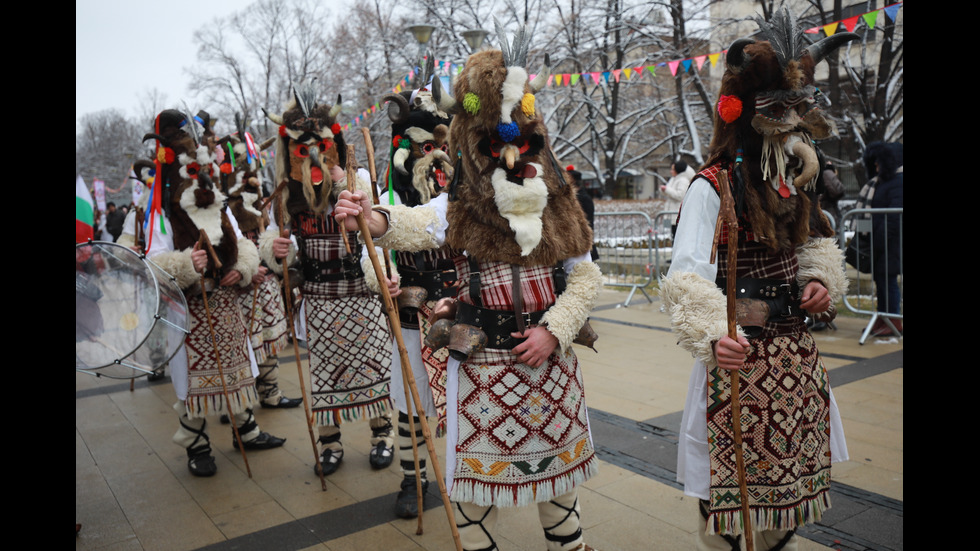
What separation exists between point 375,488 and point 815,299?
2.77 metres

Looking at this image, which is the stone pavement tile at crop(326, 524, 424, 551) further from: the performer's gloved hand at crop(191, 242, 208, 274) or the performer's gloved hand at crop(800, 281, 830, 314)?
the performer's gloved hand at crop(800, 281, 830, 314)

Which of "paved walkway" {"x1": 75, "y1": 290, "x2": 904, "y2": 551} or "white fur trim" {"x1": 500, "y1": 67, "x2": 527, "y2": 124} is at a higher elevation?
"white fur trim" {"x1": 500, "y1": 67, "x2": 527, "y2": 124}

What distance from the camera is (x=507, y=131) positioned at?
2531mm

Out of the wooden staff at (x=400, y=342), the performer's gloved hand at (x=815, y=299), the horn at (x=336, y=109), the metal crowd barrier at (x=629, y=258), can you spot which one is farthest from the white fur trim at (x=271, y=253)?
the metal crowd barrier at (x=629, y=258)

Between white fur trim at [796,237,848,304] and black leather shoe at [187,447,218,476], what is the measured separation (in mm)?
3764

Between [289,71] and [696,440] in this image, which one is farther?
[289,71]

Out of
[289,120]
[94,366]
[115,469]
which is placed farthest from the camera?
[115,469]

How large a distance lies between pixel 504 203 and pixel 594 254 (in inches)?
239

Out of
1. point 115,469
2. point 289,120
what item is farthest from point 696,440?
point 115,469

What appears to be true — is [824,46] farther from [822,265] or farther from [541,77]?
[541,77]

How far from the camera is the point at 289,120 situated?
4.23m

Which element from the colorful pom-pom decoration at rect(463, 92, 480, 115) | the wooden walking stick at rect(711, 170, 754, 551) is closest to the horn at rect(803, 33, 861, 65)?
the wooden walking stick at rect(711, 170, 754, 551)

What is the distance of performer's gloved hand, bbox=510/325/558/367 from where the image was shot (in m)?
2.51
